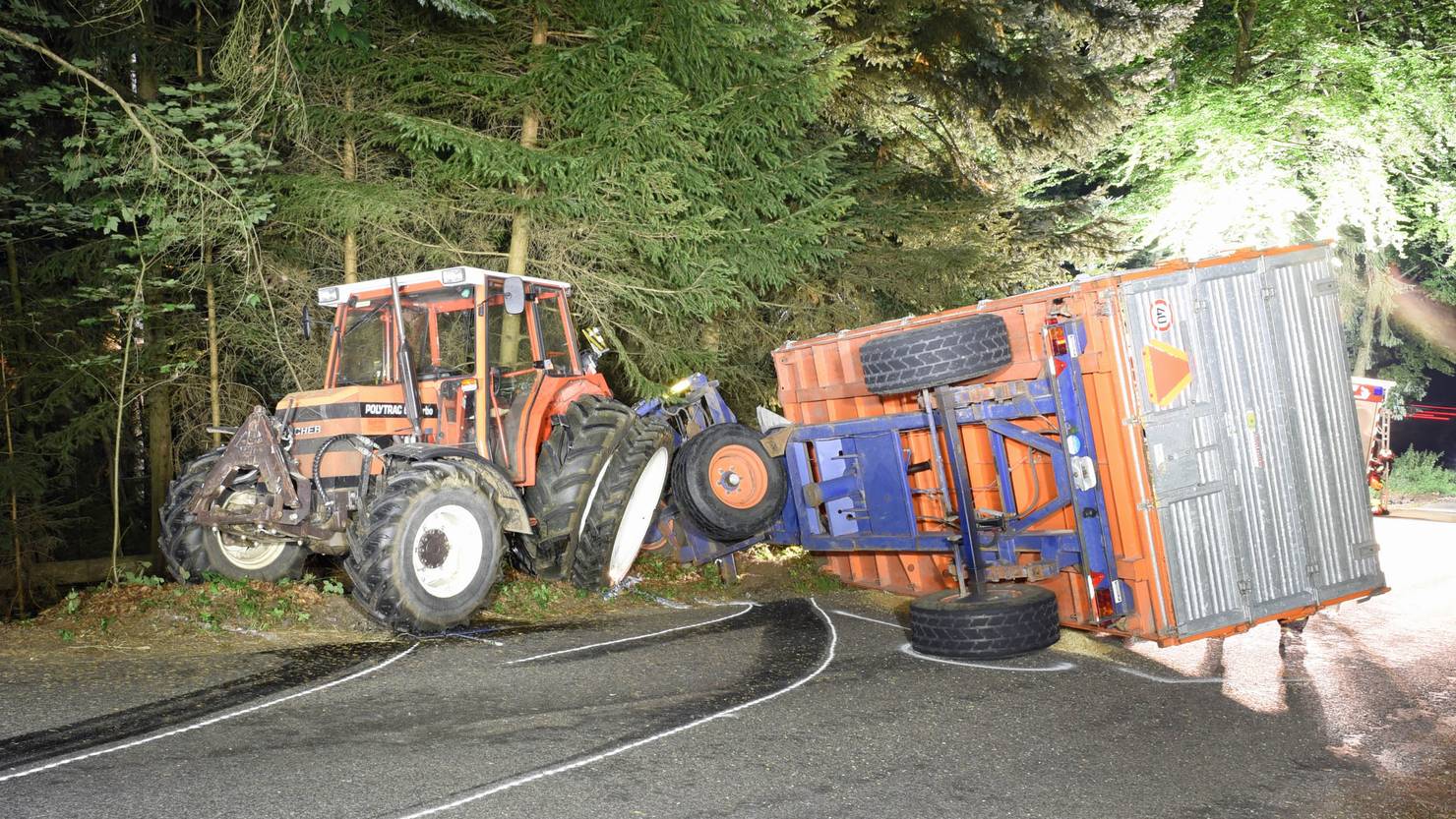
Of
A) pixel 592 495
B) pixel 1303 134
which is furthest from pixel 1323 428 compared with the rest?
pixel 1303 134

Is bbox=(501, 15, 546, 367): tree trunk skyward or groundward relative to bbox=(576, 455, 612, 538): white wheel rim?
skyward

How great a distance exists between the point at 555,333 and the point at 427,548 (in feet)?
8.72

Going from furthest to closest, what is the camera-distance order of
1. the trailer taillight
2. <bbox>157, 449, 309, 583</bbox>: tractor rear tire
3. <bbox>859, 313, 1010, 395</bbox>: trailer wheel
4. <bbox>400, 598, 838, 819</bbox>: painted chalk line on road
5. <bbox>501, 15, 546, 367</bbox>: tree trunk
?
<bbox>501, 15, 546, 367</bbox>: tree trunk, <bbox>157, 449, 309, 583</bbox>: tractor rear tire, <bbox>859, 313, 1010, 395</bbox>: trailer wheel, the trailer taillight, <bbox>400, 598, 838, 819</bbox>: painted chalk line on road

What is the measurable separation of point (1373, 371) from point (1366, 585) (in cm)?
2333

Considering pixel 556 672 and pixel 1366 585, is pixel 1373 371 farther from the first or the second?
pixel 556 672

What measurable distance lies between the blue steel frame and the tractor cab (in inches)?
72.9

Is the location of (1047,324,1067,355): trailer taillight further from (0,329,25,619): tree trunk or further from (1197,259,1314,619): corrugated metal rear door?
(0,329,25,619): tree trunk

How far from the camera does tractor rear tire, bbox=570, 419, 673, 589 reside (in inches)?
368

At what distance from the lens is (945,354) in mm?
7777

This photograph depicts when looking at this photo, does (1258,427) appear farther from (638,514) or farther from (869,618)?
(638,514)

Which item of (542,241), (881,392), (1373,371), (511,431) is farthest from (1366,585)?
(1373,371)

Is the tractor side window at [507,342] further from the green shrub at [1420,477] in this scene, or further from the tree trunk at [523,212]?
the green shrub at [1420,477]

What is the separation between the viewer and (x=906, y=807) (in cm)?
492

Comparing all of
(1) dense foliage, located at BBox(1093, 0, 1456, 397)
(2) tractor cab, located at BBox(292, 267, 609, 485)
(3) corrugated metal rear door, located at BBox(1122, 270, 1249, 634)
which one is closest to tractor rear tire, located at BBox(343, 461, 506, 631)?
(2) tractor cab, located at BBox(292, 267, 609, 485)
